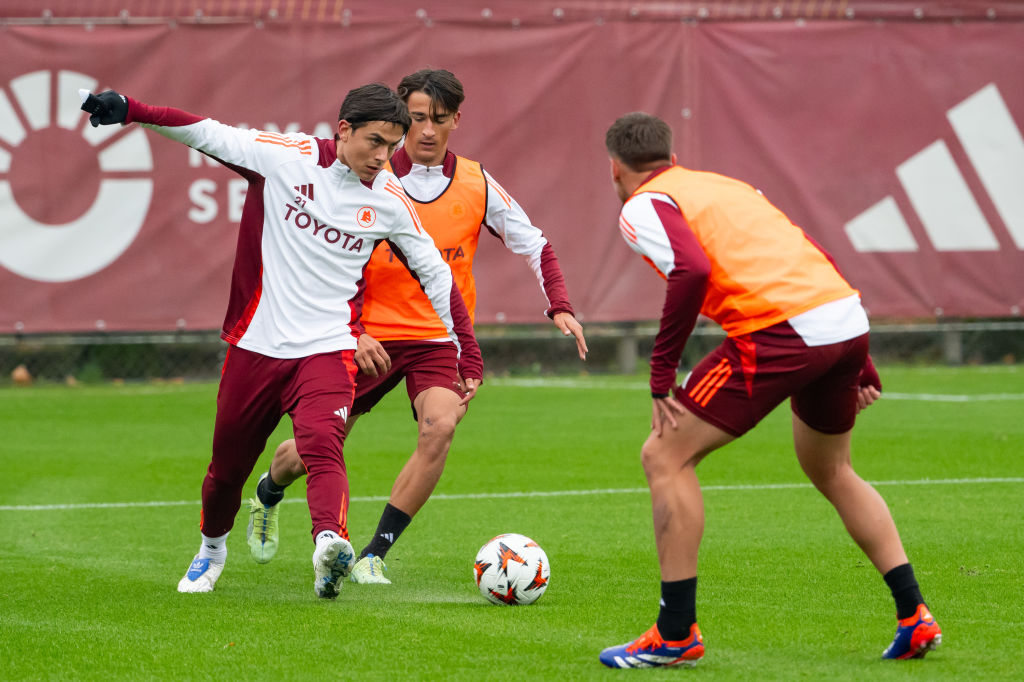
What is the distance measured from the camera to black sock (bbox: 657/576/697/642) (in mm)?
4547

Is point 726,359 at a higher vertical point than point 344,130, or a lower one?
lower

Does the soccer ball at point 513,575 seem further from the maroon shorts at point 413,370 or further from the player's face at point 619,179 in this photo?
the player's face at point 619,179

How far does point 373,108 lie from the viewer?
225 inches

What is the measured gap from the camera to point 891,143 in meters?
15.9

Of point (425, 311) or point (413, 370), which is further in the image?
point (425, 311)

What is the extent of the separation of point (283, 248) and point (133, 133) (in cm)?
953

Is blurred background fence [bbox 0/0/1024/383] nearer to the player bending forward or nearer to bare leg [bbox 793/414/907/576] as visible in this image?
the player bending forward

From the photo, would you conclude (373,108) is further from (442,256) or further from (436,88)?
(442,256)

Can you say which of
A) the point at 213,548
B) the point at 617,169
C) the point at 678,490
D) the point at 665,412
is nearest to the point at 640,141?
the point at 617,169

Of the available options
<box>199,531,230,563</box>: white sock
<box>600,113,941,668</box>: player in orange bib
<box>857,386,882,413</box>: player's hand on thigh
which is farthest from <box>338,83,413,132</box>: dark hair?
<box>857,386,882,413</box>: player's hand on thigh

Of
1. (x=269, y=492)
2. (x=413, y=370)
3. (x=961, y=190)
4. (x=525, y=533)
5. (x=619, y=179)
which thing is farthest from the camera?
(x=961, y=190)

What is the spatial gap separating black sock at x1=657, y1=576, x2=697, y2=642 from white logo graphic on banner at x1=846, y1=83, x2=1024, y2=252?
11.8 m

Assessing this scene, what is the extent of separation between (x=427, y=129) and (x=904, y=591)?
131 inches

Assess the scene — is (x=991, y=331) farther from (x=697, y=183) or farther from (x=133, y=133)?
(x=697, y=183)
